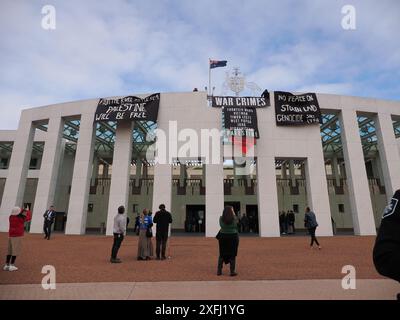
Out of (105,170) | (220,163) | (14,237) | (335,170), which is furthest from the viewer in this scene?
(105,170)

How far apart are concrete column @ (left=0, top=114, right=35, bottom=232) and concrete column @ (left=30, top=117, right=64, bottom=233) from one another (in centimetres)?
240

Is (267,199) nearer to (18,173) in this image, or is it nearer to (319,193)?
(319,193)

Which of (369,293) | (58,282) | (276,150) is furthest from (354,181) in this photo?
(58,282)

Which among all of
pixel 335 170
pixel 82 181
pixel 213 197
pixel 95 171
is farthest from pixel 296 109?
pixel 95 171

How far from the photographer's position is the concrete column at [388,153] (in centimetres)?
2089

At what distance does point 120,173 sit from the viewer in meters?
21.1

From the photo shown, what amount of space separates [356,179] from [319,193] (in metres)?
3.47

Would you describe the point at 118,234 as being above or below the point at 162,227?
below

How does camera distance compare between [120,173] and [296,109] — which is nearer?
[120,173]

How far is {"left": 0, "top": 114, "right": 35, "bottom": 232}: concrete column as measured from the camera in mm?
22172

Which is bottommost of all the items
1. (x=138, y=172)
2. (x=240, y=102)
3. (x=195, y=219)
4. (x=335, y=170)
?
(x=195, y=219)

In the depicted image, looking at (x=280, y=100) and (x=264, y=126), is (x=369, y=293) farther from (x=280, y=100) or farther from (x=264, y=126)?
(x=280, y=100)
